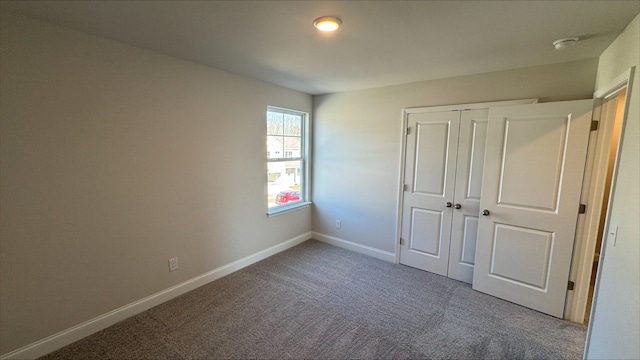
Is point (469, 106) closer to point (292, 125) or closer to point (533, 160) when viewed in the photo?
point (533, 160)

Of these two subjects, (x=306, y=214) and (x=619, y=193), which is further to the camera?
(x=306, y=214)

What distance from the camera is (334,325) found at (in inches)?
88.7

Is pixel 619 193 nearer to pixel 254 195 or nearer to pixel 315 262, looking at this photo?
pixel 315 262

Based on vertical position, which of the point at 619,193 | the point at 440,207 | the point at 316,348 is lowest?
the point at 316,348

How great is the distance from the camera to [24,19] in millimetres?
1689

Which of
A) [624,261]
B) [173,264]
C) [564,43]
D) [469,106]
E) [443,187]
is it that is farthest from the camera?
[443,187]

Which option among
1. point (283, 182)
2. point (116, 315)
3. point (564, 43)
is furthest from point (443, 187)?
point (116, 315)

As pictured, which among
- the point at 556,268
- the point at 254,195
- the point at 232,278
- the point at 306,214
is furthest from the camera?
the point at 306,214

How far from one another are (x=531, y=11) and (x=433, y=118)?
60.6 inches

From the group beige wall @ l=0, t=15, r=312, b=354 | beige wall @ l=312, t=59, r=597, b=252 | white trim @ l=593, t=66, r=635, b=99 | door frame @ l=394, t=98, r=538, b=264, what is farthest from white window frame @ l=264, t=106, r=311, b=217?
white trim @ l=593, t=66, r=635, b=99

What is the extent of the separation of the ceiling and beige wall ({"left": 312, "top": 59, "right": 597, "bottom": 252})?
207 mm

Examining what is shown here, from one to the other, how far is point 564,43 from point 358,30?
1.54 meters

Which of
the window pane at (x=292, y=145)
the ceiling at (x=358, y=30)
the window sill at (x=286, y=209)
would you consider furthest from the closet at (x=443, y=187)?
the window pane at (x=292, y=145)

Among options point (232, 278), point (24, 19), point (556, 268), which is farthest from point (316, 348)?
point (24, 19)
